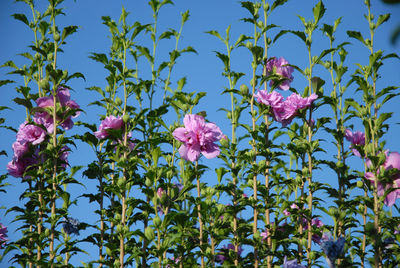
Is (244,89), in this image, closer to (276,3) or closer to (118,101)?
(276,3)

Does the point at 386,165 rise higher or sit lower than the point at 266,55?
lower

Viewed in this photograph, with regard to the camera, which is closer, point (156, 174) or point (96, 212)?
point (156, 174)

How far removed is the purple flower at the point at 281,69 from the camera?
4129mm

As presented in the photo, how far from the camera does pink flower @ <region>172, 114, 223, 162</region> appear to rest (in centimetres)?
338

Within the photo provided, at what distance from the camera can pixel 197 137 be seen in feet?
11.2

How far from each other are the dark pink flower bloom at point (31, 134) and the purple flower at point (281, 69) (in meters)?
2.26

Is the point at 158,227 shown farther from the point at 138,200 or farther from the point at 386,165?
the point at 386,165

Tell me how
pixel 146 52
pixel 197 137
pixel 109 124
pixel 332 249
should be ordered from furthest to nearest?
pixel 146 52, pixel 109 124, pixel 197 137, pixel 332 249

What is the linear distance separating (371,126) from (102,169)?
247cm

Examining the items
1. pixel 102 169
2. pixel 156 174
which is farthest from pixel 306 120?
pixel 102 169

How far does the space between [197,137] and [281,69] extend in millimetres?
1322

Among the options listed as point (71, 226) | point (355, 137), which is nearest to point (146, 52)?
point (71, 226)

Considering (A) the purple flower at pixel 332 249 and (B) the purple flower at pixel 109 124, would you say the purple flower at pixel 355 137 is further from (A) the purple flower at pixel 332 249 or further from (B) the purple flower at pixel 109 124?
(B) the purple flower at pixel 109 124

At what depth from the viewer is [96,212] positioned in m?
3.91
